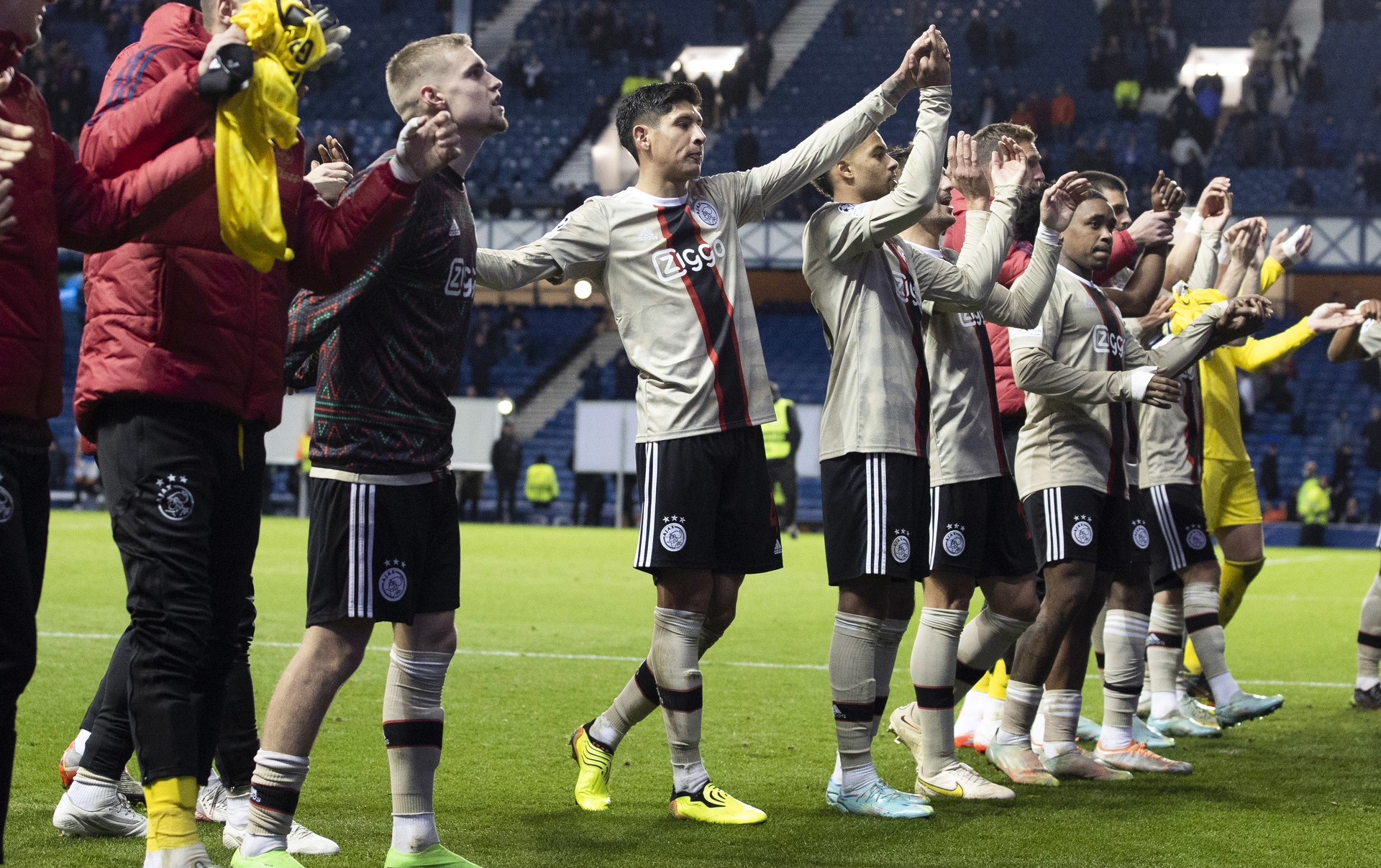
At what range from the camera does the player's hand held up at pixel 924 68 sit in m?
4.39

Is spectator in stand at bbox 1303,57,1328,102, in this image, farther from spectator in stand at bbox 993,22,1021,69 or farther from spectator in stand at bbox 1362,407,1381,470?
spectator in stand at bbox 1362,407,1381,470

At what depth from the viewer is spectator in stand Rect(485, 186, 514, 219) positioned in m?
28.7

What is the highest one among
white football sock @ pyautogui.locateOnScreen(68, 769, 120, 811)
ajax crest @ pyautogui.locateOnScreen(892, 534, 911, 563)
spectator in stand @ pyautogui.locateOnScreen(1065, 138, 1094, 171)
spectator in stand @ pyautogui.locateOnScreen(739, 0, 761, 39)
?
spectator in stand @ pyautogui.locateOnScreen(739, 0, 761, 39)

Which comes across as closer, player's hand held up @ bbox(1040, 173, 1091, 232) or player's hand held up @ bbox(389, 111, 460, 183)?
player's hand held up @ bbox(389, 111, 460, 183)

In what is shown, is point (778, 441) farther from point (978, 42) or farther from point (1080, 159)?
point (978, 42)

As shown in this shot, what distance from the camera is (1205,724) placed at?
6.34 m

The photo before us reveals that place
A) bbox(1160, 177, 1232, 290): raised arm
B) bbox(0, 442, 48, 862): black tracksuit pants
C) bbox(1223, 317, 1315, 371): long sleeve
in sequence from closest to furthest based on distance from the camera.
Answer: bbox(0, 442, 48, 862): black tracksuit pants < bbox(1160, 177, 1232, 290): raised arm < bbox(1223, 317, 1315, 371): long sleeve

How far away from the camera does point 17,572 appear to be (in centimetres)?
286

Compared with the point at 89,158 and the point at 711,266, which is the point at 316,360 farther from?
the point at 711,266

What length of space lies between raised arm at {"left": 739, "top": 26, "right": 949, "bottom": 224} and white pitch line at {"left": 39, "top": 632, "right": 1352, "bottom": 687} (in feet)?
12.9

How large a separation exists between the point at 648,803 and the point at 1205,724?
294 centimetres

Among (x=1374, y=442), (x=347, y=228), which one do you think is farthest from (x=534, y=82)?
(x=347, y=228)

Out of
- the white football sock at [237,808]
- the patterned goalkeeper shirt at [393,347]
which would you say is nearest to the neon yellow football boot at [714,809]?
the white football sock at [237,808]

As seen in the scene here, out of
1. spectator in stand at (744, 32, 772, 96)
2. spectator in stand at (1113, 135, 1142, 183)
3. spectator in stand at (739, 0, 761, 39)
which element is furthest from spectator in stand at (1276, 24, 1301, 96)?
spectator in stand at (739, 0, 761, 39)
